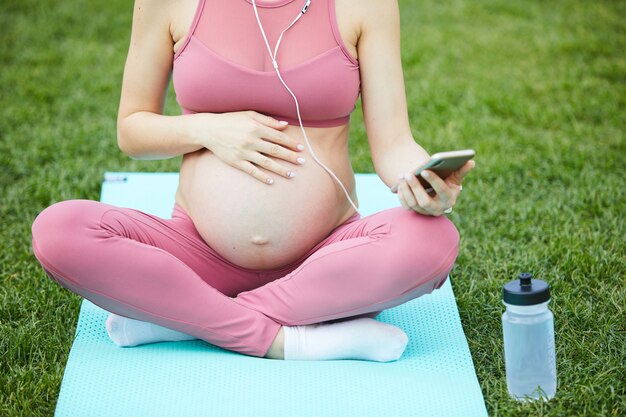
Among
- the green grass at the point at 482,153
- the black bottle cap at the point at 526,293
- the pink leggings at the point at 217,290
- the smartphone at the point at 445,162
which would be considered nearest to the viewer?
the smartphone at the point at 445,162

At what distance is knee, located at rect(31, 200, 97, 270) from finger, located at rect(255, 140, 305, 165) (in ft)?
1.59

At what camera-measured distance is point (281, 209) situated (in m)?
2.32

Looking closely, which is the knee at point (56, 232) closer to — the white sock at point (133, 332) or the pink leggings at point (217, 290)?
the pink leggings at point (217, 290)

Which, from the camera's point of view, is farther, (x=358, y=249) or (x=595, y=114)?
(x=595, y=114)

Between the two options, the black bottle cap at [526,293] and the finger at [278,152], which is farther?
the finger at [278,152]

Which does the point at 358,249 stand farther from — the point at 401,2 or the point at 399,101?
the point at 401,2

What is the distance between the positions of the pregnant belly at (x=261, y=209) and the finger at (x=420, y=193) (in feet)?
1.07

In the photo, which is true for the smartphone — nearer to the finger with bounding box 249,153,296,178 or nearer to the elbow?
the finger with bounding box 249,153,296,178

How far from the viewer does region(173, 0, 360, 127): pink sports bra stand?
7.54 ft

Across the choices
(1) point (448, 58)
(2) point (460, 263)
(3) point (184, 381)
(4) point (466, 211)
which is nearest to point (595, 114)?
(1) point (448, 58)

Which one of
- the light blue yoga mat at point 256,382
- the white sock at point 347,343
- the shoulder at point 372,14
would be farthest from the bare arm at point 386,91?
the light blue yoga mat at point 256,382

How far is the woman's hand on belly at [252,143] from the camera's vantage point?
2305 millimetres

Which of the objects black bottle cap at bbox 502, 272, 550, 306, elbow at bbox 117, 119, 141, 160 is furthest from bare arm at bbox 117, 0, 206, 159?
black bottle cap at bbox 502, 272, 550, 306

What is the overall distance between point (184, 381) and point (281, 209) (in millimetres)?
513
